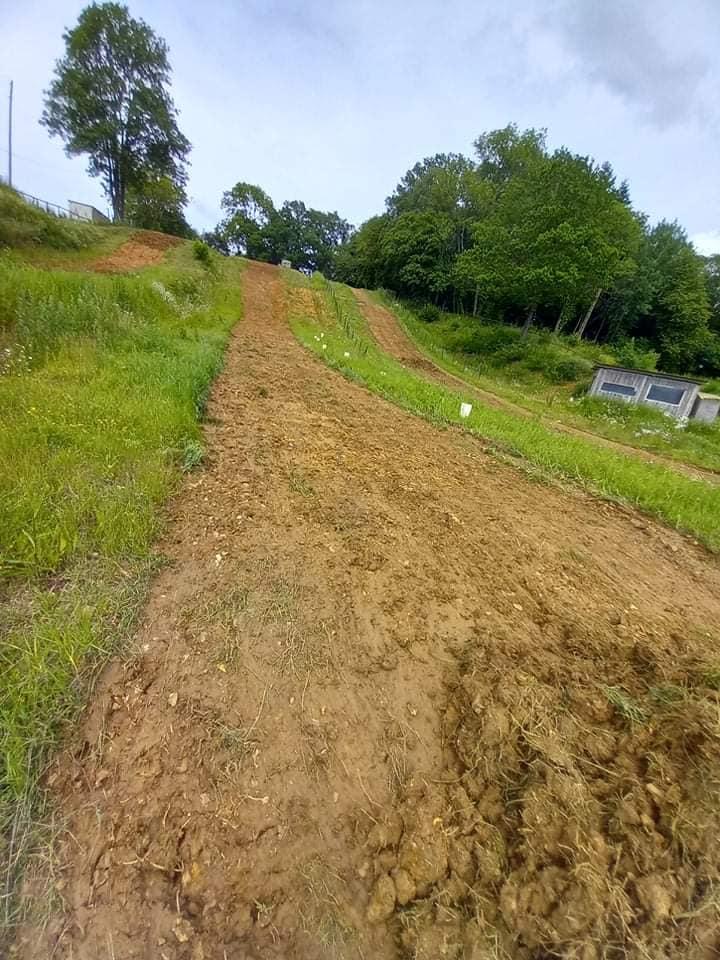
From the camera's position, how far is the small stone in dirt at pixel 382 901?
4.27 feet

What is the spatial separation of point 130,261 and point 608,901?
20.9 m

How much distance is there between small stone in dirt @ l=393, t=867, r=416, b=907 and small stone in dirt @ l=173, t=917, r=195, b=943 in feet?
2.34

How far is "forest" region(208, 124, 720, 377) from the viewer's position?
14398 millimetres

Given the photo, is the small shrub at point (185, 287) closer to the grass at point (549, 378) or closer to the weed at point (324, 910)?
the grass at point (549, 378)

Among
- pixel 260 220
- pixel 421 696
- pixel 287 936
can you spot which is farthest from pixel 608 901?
pixel 260 220

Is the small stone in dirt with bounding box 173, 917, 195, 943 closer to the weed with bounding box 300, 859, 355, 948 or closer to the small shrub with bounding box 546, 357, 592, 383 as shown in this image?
the weed with bounding box 300, 859, 355, 948

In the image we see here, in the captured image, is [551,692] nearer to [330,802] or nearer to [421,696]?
[421,696]

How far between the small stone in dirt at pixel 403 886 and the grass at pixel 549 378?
30.5 feet

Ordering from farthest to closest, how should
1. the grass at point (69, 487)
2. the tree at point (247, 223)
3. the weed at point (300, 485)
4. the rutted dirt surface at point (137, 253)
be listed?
1. the tree at point (247, 223)
2. the rutted dirt surface at point (137, 253)
3. the weed at point (300, 485)
4. the grass at point (69, 487)

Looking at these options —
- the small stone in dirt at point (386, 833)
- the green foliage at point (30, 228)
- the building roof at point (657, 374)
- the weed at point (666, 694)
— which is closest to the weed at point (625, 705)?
the weed at point (666, 694)

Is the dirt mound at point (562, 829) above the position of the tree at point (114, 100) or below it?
below

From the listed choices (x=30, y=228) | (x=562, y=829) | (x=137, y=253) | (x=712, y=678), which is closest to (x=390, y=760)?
(x=562, y=829)

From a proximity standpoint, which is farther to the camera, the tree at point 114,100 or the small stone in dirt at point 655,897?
the tree at point 114,100

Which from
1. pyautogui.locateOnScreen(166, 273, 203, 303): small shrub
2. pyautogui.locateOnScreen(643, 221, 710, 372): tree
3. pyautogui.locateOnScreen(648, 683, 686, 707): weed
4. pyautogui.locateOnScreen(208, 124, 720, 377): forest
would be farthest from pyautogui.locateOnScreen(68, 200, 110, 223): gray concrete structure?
pyautogui.locateOnScreen(643, 221, 710, 372): tree
